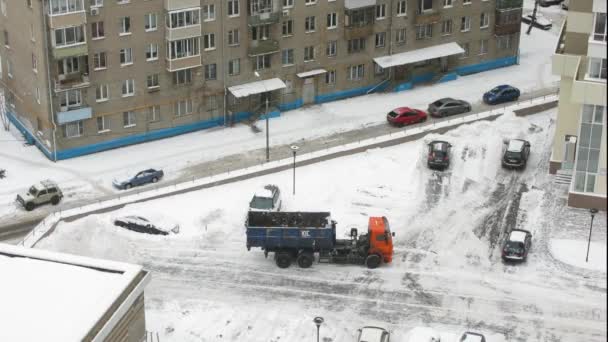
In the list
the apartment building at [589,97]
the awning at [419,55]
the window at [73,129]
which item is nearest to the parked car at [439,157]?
the apartment building at [589,97]

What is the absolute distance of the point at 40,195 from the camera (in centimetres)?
9662

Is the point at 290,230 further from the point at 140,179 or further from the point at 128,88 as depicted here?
the point at 128,88

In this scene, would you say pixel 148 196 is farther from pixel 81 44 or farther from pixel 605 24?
pixel 605 24

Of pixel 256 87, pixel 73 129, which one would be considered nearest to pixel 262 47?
pixel 256 87

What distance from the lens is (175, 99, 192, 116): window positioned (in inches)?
4284

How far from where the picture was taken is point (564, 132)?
91750 mm

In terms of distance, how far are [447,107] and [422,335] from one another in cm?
3850

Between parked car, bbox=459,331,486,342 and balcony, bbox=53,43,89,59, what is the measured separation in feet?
137

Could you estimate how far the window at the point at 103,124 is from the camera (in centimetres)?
10531

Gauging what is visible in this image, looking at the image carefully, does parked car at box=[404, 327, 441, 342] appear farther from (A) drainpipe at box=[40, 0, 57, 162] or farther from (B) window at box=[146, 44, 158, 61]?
(A) drainpipe at box=[40, 0, 57, 162]

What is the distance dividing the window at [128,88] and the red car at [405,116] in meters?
22.8

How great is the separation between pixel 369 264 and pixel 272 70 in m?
31.1

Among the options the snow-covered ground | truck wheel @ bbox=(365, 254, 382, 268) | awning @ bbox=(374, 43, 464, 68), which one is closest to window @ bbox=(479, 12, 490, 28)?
awning @ bbox=(374, 43, 464, 68)

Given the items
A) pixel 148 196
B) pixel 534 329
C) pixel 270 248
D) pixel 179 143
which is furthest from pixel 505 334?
pixel 179 143
